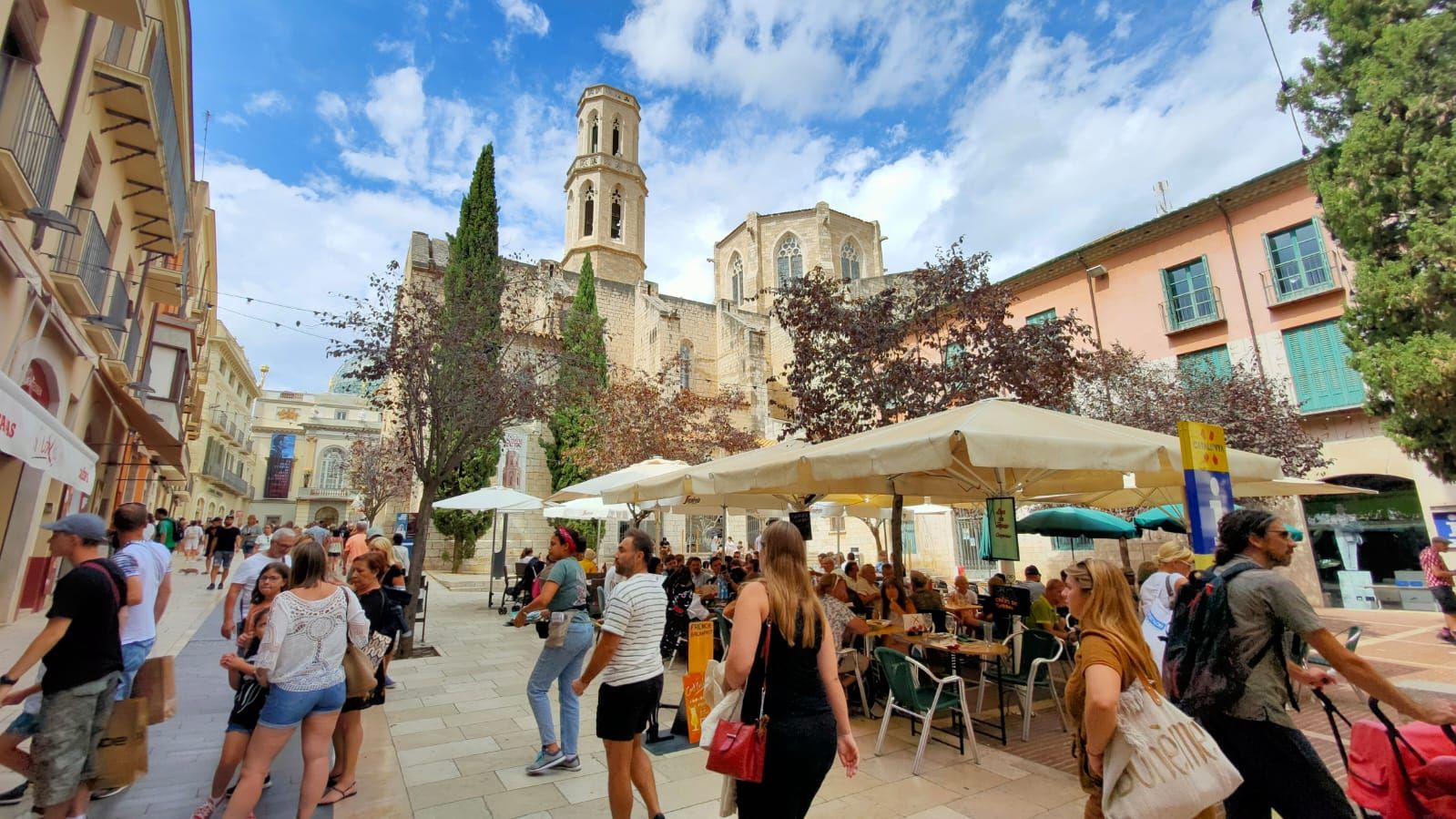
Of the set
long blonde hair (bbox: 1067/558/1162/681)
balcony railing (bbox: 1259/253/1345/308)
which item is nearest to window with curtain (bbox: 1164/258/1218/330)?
balcony railing (bbox: 1259/253/1345/308)

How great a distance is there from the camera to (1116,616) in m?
2.32

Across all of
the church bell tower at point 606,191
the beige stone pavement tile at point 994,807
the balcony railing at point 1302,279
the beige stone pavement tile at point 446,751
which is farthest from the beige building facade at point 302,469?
the beige stone pavement tile at point 994,807

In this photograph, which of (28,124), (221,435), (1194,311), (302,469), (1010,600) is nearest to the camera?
(28,124)

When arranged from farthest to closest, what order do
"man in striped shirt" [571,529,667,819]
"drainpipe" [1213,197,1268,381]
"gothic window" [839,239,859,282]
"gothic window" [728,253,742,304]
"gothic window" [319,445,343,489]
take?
1. "gothic window" [319,445,343,489]
2. "gothic window" [728,253,742,304]
3. "gothic window" [839,239,859,282]
4. "drainpipe" [1213,197,1268,381]
5. "man in striped shirt" [571,529,667,819]

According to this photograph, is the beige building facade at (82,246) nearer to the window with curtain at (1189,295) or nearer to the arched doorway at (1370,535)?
the arched doorway at (1370,535)

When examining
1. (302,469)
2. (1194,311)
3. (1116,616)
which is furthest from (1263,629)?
(302,469)

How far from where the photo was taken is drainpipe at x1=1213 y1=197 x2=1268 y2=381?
47.2ft

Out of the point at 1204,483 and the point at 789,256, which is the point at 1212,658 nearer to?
the point at 1204,483

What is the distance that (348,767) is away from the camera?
12.6 feet

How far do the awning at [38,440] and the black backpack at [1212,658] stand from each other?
21.7 ft

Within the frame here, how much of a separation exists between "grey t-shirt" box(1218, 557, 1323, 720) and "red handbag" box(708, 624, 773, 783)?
1814mm

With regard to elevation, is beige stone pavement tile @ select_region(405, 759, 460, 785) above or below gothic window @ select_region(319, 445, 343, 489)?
below

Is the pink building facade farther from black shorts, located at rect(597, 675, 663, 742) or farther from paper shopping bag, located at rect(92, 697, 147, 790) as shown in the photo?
paper shopping bag, located at rect(92, 697, 147, 790)

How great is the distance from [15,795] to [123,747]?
3.78 feet
